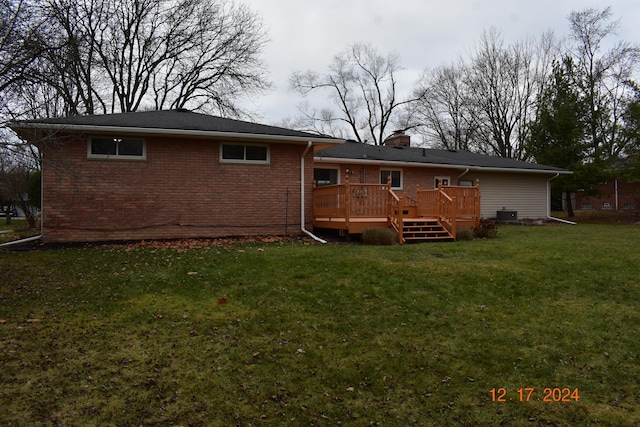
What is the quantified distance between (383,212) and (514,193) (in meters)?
11.9

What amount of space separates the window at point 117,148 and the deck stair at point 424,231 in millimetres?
7142

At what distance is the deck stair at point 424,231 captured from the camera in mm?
Result: 11453

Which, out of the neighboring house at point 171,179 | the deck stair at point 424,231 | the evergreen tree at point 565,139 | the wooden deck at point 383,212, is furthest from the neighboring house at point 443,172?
the deck stair at point 424,231

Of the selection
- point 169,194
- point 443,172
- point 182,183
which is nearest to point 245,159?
point 182,183

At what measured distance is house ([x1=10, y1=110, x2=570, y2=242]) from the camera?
10555mm

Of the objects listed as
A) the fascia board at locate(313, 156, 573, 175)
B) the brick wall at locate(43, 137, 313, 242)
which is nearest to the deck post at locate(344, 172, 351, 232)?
the brick wall at locate(43, 137, 313, 242)

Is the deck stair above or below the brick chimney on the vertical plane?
below

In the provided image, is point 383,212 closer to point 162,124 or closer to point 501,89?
point 162,124

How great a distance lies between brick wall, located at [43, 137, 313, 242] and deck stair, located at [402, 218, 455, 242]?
295 cm

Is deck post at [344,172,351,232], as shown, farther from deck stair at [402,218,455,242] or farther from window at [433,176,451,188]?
window at [433,176,451,188]

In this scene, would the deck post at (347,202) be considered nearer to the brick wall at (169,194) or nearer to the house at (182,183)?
the house at (182,183)

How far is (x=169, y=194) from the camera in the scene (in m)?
11.3

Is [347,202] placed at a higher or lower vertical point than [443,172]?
lower

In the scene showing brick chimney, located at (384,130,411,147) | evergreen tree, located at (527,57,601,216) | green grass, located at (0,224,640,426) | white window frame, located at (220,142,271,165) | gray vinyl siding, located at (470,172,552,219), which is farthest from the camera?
brick chimney, located at (384,130,411,147)
